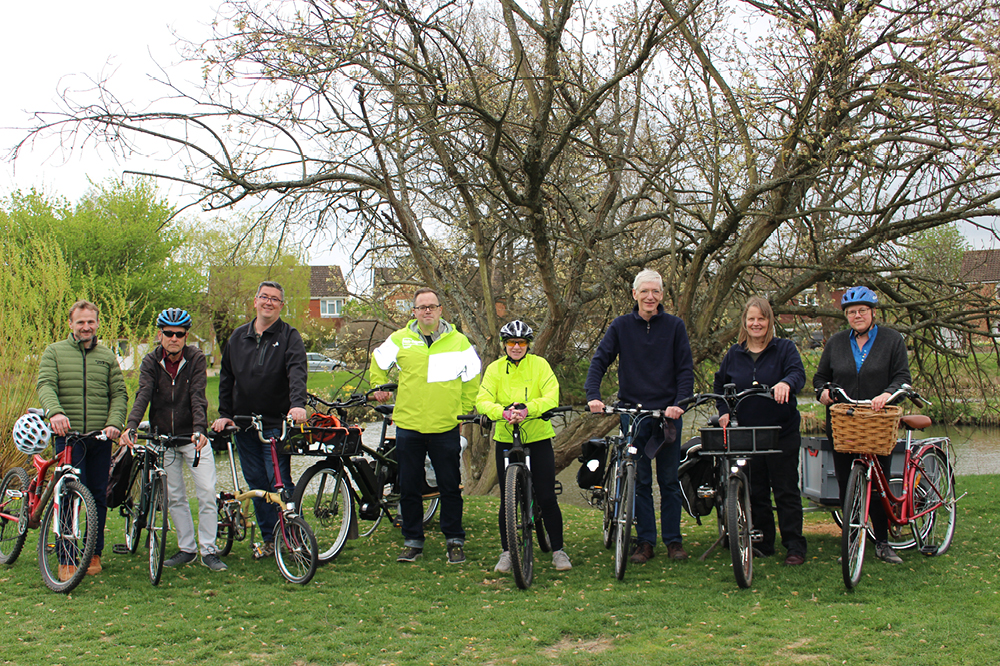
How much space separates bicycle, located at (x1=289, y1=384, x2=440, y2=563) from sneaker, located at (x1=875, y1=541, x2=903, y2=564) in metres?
3.16

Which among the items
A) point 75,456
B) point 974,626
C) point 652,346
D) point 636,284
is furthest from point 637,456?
point 75,456

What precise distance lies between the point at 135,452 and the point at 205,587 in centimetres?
108

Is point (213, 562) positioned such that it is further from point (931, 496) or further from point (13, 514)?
point (931, 496)

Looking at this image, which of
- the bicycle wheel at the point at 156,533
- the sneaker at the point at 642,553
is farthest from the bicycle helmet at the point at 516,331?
the bicycle wheel at the point at 156,533

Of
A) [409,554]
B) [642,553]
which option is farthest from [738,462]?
[409,554]

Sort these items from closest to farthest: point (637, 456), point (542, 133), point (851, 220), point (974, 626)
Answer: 1. point (974, 626)
2. point (637, 456)
3. point (542, 133)
4. point (851, 220)

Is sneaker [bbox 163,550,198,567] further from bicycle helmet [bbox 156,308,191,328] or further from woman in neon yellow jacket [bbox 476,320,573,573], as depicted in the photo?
woman in neon yellow jacket [bbox 476,320,573,573]

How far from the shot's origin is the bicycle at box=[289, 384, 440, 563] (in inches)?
208

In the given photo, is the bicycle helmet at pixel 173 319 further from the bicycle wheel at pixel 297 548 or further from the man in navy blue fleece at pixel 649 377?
the man in navy blue fleece at pixel 649 377

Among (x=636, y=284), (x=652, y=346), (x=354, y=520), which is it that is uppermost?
(x=636, y=284)

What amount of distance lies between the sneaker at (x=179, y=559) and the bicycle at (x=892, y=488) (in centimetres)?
417

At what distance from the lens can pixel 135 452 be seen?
5246 mm

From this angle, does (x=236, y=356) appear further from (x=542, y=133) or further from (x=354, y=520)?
(x=542, y=133)

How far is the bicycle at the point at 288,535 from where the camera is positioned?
4.86m
